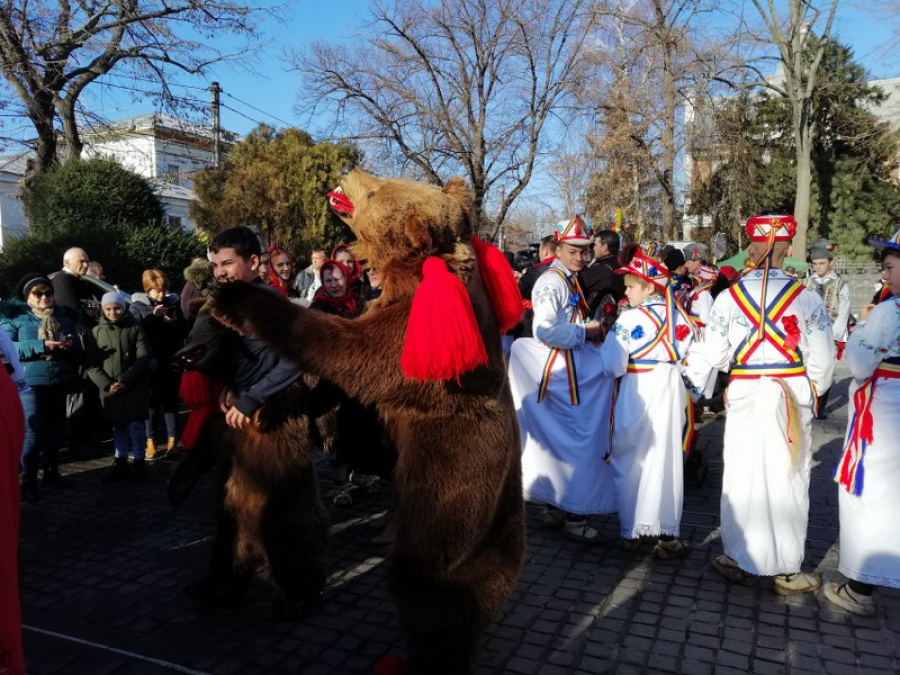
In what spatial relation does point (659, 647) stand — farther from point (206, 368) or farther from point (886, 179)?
point (886, 179)

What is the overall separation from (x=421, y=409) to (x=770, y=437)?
2.48 m

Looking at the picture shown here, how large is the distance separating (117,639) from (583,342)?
338 cm

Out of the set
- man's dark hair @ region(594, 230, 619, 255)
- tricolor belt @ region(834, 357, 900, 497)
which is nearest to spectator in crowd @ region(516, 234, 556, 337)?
man's dark hair @ region(594, 230, 619, 255)

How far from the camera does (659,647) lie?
3521mm

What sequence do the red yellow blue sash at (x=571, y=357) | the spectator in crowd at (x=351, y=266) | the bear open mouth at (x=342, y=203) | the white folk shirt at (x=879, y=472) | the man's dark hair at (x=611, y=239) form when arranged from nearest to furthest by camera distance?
1. the bear open mouth at (x=342, y=203)
2. the white folk shirt at (x=879, y=472)
3. the red yellow blue sash at (x=571, y=357)
4. the spectator in crowd at (x=351, y=266)
5. the man's dark hair at (x=611, y=239)

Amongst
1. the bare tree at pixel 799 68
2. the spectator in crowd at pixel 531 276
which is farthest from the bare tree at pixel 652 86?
the spectator in crowd at pixel 531 276

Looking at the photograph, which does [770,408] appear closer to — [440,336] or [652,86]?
[440,336]

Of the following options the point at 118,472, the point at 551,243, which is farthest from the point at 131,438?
the point at 551,243

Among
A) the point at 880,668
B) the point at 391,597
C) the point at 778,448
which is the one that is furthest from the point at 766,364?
the point at 391,597

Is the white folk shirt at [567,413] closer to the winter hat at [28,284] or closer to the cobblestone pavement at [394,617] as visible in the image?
the cobblestone pavement at [394,617]

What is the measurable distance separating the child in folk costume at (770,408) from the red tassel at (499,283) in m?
1.81

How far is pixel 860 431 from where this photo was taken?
3885mm

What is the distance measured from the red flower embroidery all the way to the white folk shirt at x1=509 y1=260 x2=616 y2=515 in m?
1.30

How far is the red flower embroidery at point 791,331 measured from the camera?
4.06 m
